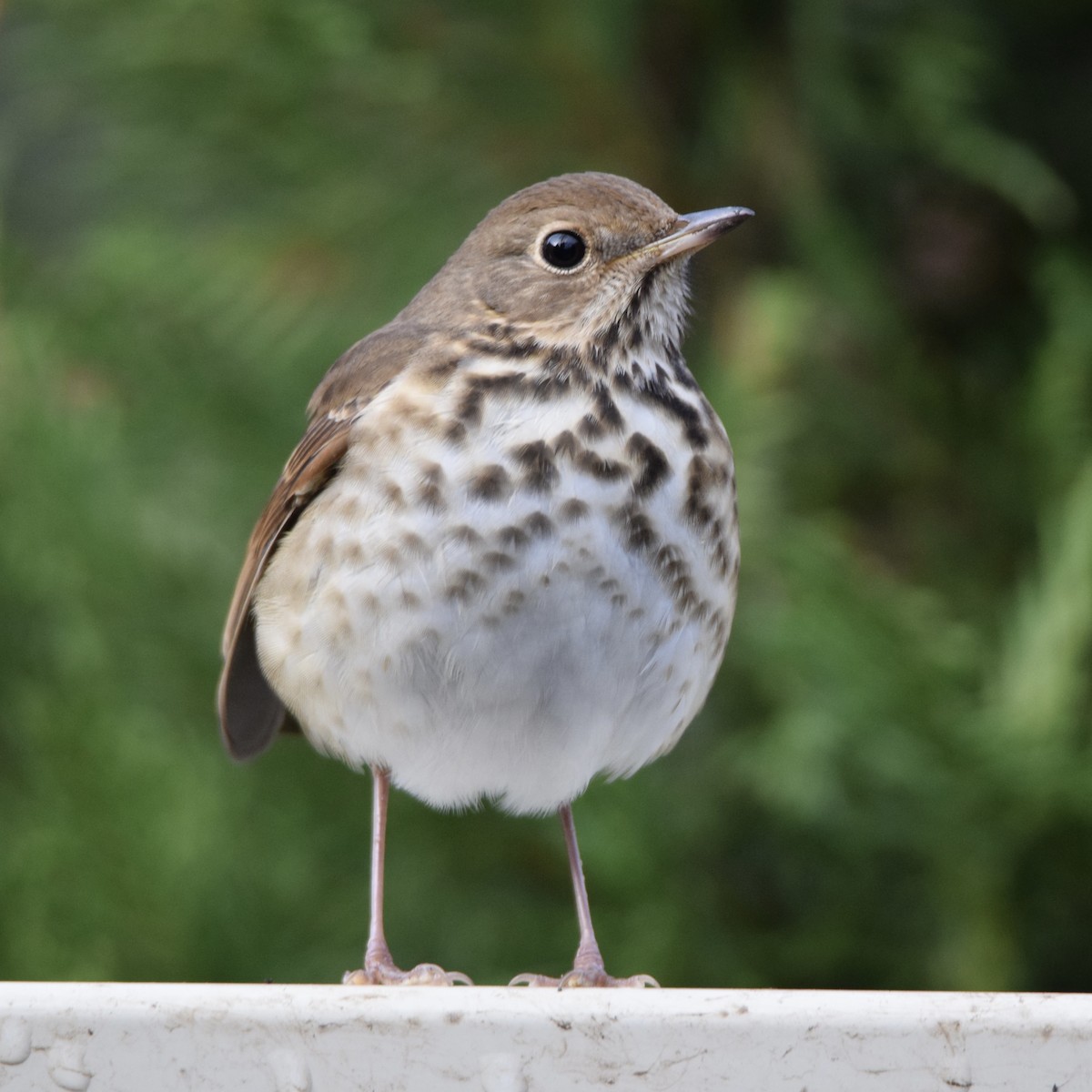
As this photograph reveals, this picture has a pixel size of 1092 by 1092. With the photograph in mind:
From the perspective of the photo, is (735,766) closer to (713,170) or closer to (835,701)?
(835,701)

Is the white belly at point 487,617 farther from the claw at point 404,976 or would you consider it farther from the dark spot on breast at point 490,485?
the claw at point 404,976

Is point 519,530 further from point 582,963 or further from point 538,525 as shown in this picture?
point 582,963

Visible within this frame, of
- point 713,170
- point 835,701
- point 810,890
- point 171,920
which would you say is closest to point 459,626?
point 835,701

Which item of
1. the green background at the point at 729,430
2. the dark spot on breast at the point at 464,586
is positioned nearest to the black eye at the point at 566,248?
the dark spot on breast at the point at 464,586

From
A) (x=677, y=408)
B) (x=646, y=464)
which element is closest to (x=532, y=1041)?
(x=646, y=464)

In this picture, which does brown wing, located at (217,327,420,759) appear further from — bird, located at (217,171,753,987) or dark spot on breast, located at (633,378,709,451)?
dark spot on breast, located at (633,378,709,451)

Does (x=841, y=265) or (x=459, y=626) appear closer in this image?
(x=459, y=626)
